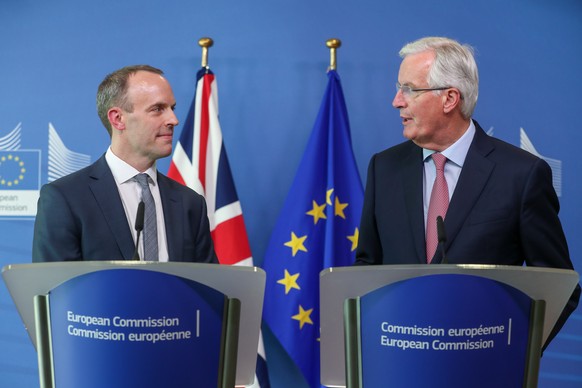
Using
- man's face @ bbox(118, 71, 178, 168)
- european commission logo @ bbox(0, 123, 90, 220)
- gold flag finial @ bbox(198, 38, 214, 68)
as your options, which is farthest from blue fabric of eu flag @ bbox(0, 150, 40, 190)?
man's face @ bbox(118, 71, 178, 168)

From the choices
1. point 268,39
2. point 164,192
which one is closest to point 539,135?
point 268,39

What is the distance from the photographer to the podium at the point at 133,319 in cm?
157

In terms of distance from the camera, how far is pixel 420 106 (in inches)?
107

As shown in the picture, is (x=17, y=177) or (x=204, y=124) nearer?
(x=204, y=124)

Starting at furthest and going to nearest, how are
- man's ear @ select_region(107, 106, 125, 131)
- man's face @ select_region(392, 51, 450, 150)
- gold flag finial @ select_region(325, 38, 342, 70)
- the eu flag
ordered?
gold flag finial @ select_region(325, 38, 342, 70), the eu flag, man's ear @ select_region(107, 106, 125, 131), man's face @ select_region(392, 51, 450, 150)

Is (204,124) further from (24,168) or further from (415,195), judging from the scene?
(415,195)

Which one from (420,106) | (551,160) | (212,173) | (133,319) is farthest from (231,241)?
(133,319)

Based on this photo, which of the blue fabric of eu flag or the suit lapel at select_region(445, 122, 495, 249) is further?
the blue fabric of eu flag

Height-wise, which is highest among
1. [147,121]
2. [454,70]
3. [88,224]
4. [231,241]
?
[454,70]

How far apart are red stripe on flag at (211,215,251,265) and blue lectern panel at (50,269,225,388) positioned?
225 cm

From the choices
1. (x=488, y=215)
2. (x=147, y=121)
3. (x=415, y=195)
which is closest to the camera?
(x=488, y=215)

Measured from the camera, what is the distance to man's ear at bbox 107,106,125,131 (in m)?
2.96

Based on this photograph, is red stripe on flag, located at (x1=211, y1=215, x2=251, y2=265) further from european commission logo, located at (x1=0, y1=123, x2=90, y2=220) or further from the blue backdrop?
european commission logo, located at (x1=0, y1=123, x2=90, y2=220)

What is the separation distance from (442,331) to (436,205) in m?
1.02
